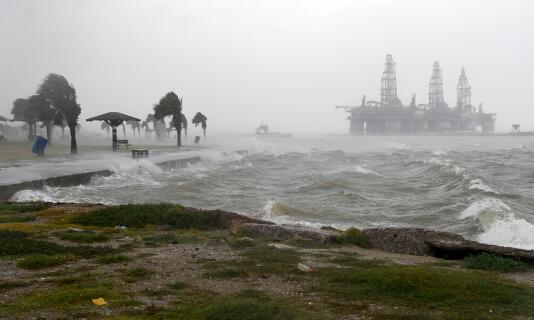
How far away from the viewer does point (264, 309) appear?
5789mm

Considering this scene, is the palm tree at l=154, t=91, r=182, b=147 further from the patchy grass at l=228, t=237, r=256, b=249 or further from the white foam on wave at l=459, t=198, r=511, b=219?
the patchy grass at l=228, t=237, r=256, b=249

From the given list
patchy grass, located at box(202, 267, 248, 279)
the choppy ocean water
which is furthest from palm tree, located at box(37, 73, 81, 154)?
patchy grass, located at box(202, 267, 248, 279)

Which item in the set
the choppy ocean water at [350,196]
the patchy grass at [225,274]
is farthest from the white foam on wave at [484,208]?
the patchy grass at [225,274]

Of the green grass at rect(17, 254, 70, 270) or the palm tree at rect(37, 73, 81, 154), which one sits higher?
the palm tree at rect(37, 73, 81, 154)

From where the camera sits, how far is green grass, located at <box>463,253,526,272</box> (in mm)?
8852

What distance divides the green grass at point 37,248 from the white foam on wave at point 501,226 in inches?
451

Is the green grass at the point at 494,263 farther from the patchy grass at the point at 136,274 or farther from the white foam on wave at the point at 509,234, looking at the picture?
the patchy grass at the point at 136,274

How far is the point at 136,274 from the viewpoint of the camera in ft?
25.4

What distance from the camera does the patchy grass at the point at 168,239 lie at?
10.7 metres

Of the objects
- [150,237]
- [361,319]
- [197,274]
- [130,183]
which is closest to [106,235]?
[150,237]

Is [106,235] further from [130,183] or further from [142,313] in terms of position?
[130,183]

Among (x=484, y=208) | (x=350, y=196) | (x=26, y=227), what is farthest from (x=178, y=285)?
(x=350, y=196)

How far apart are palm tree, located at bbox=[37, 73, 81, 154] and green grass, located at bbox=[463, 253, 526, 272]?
36501 mm

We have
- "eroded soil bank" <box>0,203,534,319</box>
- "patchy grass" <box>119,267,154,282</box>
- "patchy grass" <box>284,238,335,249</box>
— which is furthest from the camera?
"patchy grass" <box>284,238,335,249</box>
